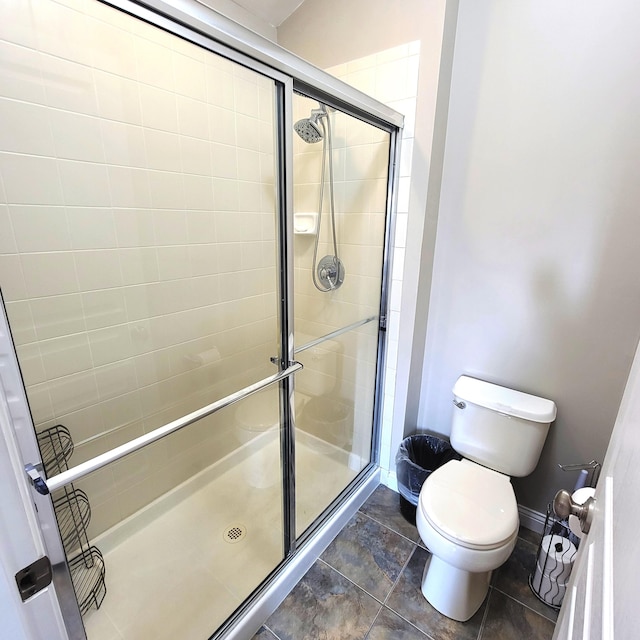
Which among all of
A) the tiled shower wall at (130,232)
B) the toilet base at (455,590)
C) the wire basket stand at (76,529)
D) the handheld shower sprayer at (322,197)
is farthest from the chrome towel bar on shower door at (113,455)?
the toilet base at (455,590)

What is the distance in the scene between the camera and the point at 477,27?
1422mm

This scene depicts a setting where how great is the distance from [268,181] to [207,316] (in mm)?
750

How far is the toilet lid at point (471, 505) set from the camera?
1.21m

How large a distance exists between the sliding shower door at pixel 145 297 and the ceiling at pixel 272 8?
1.75ft

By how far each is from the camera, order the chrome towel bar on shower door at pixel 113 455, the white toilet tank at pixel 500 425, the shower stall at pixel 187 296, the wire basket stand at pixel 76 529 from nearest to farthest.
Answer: the chrome towel bar on shower door at pixel 113 455
the shower stall at pixel 187 296
the wire basket stand at pixel 76 529
the white toilet tank at pixel 500 425

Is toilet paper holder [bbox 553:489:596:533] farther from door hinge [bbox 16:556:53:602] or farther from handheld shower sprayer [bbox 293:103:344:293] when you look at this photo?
handheld shower sprayer [bbox 293:103:344:293]

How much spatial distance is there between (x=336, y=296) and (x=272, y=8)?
141 centimetres

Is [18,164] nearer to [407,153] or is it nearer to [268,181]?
[268,181]

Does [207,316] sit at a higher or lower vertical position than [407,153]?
lower

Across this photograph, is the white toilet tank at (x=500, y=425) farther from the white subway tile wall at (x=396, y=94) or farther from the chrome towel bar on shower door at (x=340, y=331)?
the chrome towel bar on shower door at (x=340, y=331)

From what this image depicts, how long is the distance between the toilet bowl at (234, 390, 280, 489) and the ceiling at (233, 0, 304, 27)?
5.83 feet

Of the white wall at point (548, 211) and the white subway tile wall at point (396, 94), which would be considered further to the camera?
the white subway tile wall at point (396, 94)

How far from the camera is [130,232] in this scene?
1.42m

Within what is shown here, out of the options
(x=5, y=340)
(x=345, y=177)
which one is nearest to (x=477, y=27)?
(x=345, y=177)
